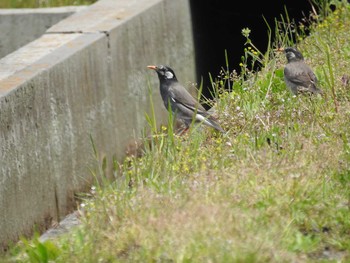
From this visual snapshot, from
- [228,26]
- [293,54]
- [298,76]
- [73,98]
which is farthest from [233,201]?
[228,26]

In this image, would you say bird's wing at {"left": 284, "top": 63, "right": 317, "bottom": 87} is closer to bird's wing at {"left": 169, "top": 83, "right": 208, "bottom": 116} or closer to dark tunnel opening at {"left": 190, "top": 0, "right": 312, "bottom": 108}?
bird's wing at {"left": 169, "top": 83, "right": 208, "bottom": 116}

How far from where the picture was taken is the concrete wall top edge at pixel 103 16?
1091 cm

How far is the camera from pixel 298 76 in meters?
8.80

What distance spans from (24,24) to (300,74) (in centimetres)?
503

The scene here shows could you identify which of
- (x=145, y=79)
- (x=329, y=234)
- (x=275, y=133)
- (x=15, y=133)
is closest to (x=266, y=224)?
(x=329, y=234)

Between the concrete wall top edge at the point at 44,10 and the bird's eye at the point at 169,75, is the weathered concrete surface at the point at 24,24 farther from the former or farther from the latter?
the bird's eye at the point at 169,75

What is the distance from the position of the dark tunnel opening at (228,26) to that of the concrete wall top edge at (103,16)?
5.76 feet

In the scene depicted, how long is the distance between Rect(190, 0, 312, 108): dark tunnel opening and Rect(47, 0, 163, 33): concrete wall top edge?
176 cm

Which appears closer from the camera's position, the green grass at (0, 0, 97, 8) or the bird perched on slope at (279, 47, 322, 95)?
the bird perched on slope at (279, 47, 322, 95)

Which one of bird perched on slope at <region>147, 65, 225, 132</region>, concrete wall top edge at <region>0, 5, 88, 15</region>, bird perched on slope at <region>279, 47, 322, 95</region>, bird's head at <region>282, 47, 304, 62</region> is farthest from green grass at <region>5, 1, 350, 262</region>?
concrete wall top edge at <region>0, 5, 88, 15</region>

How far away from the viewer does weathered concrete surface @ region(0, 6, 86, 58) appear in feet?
41.9

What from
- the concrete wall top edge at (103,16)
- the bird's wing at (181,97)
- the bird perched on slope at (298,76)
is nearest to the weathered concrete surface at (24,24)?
the concrete wall top edge at (103,16)

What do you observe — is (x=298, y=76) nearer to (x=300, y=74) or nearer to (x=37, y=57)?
(x=300, y=74)

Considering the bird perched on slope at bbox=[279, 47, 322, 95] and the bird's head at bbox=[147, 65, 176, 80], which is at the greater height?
the bird perched on slope at bbox=[279, 47, 322, 95]
